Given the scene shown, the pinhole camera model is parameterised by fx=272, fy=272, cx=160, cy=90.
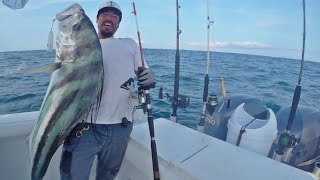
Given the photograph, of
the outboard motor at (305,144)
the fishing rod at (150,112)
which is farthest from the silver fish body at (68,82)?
the outboard motor at (305,144)

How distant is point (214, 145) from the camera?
255 cm

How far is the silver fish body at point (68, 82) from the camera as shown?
1828mm

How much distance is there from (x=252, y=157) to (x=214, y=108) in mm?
1417

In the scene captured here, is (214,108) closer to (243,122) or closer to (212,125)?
(212,125)

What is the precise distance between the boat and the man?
0.28 m

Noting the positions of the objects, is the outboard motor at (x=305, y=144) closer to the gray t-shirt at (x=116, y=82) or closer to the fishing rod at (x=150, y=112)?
the fishing rod at (x=150, y=112)

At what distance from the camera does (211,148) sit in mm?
2490

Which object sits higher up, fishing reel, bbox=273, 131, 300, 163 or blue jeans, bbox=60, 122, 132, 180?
blue jeans, bbox=60, 122, 132, 180

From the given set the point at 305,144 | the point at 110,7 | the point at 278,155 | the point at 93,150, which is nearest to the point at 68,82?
the point at 93,150

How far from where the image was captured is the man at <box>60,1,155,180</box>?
2.24 meters

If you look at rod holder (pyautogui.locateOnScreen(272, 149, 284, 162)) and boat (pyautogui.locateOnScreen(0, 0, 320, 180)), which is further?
rod holder (pyautogui.locateOnScreen(272, 149, 284, 162))

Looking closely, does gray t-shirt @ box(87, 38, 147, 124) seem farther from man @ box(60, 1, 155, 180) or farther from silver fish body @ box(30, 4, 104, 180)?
silver fish body @ box(30, 4, 104, 180)

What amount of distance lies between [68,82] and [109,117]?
645mm

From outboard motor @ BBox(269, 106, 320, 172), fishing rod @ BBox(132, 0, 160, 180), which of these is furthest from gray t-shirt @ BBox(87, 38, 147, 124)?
outboard motor @ BBox(269, 106, 320, 172)
